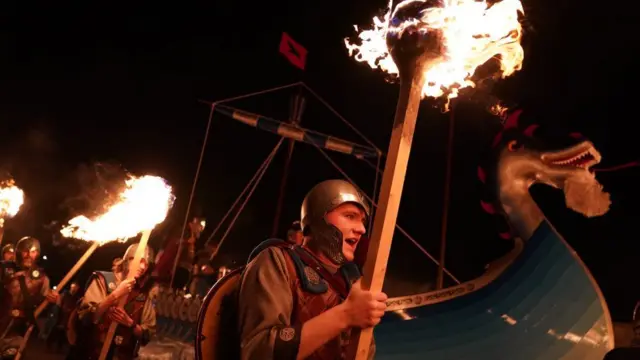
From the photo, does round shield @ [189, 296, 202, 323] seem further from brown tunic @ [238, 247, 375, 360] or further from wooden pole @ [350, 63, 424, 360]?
wooden pole @ [350, 63, 424, 360]

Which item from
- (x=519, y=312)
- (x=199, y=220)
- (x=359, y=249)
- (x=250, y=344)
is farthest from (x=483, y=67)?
(x=199, y=220)

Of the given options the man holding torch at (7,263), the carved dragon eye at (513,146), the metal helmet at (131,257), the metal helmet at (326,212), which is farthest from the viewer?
the man holding torch at (7,263)

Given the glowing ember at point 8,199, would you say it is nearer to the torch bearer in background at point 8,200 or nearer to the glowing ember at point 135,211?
the torch bearer in background at point 8,200

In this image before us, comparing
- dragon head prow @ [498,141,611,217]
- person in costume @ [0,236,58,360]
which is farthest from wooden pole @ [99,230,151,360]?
dragon head prow @ [498,141,611,217]

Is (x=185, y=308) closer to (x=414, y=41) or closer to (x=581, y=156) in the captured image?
(x=581, y=156)

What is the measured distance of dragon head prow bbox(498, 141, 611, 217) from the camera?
6586 millimetres

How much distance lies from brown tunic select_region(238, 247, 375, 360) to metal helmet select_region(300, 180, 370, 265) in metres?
0.27

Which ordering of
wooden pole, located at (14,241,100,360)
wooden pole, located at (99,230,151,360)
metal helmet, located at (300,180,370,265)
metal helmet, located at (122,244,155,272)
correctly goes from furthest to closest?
1. wooden pole, located at (14,241,100,360)
2. metal helmet, located at (122,244,155,272)
3. wooden pole, located at (99,230,151,360)
4. metal helmet, located at (300,180,370,265)

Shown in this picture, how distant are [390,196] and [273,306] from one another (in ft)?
2.55

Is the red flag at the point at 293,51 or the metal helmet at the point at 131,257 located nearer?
the metal helmet at the point at 131,257

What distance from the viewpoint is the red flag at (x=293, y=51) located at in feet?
38.8

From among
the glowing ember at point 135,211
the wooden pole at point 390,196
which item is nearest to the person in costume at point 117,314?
the glowing ember at point 135,211

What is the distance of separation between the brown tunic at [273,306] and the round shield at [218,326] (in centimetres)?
24

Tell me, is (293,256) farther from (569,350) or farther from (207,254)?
(207,254)
